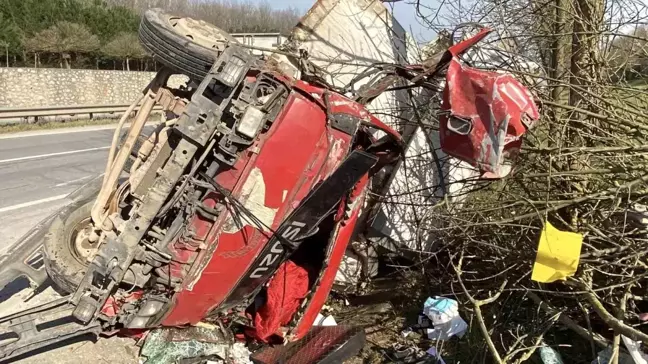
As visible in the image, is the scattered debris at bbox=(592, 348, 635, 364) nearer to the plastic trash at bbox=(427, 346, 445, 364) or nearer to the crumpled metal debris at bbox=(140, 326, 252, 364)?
the plastic trash at bbox=(427, 346, 445, 364)

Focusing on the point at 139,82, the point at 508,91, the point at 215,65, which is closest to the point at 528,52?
the point at 508,91

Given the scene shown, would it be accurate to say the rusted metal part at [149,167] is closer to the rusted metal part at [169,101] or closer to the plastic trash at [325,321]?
the rusted metal part at [169,101]

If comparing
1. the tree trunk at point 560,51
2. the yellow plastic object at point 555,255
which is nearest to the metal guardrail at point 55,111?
the tree trunk at point 560,51

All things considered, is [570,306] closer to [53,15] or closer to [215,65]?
[215,65]

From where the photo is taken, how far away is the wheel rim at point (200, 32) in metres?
3.90

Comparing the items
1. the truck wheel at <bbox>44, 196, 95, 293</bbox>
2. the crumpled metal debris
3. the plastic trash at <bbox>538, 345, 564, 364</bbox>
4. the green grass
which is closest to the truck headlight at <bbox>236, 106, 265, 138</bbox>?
the crumpled metal debris

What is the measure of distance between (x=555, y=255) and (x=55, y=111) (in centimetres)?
1718

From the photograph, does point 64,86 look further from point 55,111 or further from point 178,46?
point 178,46

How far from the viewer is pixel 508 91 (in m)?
3.30

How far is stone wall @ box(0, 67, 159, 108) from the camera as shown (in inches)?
804

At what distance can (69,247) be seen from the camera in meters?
4.30

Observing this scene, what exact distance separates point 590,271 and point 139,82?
1052 inches

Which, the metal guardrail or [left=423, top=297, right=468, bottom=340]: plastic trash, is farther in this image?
the metal guardrail

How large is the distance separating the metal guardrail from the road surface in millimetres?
1060
